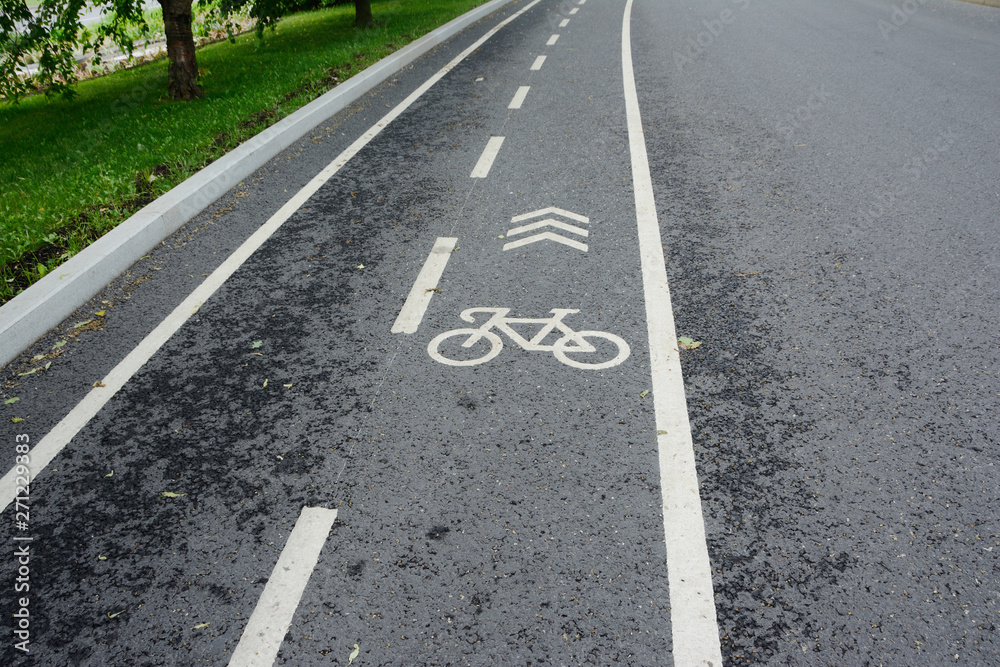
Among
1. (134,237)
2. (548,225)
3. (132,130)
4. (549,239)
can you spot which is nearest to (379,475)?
(549,239)

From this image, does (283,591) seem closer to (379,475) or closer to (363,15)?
(379,475)

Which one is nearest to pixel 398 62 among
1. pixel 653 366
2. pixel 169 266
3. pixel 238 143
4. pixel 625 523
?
pixel 238 143

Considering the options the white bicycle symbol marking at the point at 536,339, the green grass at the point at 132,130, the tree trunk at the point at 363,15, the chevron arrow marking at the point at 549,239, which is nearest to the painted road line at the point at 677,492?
the white bicycle symbol marking at the point at 536,339

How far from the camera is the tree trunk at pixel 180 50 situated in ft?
34.7

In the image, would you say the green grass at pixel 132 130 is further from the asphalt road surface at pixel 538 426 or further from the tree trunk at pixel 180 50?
the asphalt road surface at pixel 538 426

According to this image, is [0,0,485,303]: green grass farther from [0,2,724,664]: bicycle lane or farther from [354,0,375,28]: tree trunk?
[0,2,724,664]: bicycle lane

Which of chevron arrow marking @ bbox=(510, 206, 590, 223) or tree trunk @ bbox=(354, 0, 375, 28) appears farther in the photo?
tree trunk @ bbox=(354, 0, 375, 28)

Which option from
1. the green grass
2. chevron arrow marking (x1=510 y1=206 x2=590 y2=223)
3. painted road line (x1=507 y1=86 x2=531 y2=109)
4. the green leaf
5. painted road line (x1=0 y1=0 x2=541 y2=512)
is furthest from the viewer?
painted road line (x1=507 y1=86 x2=531 y2=109)

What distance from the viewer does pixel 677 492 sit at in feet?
9.75

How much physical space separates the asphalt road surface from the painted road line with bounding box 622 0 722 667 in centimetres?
1

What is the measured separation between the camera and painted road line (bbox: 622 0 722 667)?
2389 millimetres

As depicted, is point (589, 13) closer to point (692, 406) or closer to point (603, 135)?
point (603, 135)

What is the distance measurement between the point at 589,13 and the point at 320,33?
737 centimetres

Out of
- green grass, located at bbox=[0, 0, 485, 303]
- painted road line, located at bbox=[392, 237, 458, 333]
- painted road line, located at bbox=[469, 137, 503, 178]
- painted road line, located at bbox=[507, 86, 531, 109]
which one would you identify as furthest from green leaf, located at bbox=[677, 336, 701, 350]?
painted road line, located at bbox=[507, 86, 531, 109]
